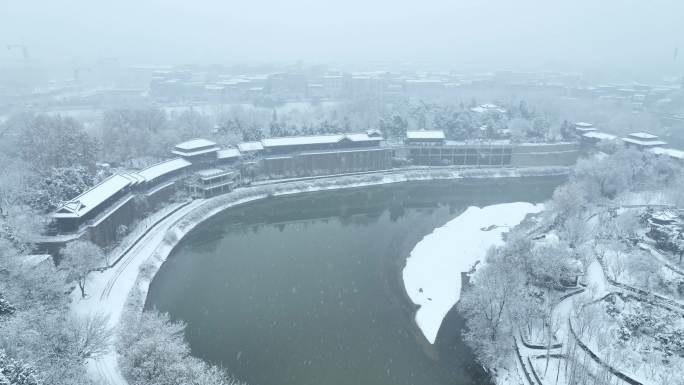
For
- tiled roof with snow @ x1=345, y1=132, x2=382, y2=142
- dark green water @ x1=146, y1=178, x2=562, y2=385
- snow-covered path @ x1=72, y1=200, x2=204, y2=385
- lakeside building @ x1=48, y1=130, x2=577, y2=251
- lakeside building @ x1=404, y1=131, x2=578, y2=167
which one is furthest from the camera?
lakeside building @ x1=404, y1=131, x2=578, y2=167

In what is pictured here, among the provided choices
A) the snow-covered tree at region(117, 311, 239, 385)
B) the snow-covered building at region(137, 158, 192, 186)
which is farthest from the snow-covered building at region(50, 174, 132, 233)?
the snow-covered tree at region(117, 311, 239, 385)

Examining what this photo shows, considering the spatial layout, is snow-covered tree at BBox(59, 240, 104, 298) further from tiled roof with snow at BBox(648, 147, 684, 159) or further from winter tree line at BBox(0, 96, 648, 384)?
tiled roof with snow at BBox(648, 147, 684, 159)

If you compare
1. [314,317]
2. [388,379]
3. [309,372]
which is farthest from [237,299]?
[388,379]

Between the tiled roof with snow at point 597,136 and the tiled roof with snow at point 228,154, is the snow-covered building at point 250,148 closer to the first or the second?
the tiled roof with snow at point 228,154

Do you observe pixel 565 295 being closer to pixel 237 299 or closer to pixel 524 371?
pixel 524 371

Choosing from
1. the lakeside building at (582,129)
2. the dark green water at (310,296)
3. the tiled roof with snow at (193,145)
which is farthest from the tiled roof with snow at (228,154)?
the lakeside building at (582,129)

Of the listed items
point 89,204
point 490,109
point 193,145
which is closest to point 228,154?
point 193,145
